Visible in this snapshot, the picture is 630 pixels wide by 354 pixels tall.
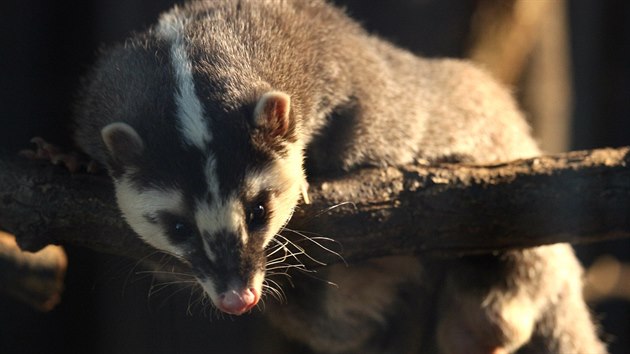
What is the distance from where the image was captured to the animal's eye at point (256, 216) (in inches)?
113

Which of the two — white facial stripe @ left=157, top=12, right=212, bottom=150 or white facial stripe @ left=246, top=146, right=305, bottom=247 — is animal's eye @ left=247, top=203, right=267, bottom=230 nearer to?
white facial stripe @ left=246, top=146, right=305, bottom=247

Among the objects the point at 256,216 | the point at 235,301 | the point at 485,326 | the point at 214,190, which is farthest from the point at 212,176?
the point at 485,326

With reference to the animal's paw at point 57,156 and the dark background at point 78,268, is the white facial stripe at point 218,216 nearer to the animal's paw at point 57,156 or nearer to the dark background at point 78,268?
the animal's paw at point 57,156

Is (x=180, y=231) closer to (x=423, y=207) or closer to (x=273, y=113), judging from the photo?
(x=273, y=113)

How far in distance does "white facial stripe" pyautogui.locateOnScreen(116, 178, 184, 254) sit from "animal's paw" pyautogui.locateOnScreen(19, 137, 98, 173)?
33 centimetres

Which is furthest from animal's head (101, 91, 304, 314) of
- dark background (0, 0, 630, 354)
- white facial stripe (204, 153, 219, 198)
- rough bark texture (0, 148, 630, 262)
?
dark background (0, 0, 630, 354)

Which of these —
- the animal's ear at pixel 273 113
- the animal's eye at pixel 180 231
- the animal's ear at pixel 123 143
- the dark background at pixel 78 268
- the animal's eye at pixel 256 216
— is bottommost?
the dark background at pixel 78 268

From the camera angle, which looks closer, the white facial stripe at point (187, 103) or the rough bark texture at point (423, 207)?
the white facial stripe at point (187, 103)

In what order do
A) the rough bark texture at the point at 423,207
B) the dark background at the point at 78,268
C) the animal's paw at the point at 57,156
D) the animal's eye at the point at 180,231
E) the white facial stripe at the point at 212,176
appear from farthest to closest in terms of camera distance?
the dark background at the point at 78,268 → the animal's paw at the point at 57,156 → the rough bark texture at the point at 423,207 → the animal's eye at the point at 180,231 → the white facial stripe at the point at 212,176

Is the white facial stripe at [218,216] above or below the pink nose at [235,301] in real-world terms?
above

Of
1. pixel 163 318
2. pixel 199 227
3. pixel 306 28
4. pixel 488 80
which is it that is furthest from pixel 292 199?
pixel 488 80

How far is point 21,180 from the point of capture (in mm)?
3090

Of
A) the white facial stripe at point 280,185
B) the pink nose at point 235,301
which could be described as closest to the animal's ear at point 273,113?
the white facial stripe at point 280,185

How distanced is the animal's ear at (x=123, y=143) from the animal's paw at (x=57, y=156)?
0.38 m
